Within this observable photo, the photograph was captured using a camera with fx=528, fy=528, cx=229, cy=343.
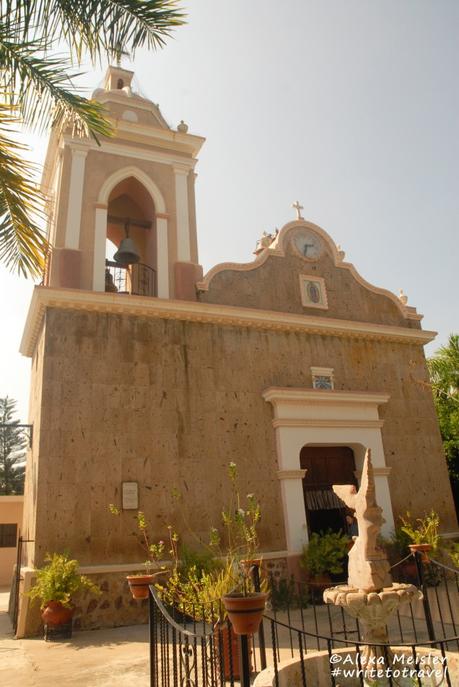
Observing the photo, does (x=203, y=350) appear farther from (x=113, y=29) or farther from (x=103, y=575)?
(x=113, y=29)

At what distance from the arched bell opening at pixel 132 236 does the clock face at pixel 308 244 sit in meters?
3.94

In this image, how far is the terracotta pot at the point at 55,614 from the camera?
8438 millimetres

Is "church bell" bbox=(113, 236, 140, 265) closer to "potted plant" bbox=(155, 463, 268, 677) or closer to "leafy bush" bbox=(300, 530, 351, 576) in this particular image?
"potted plant" bbox=(155, 463, 268, 677)

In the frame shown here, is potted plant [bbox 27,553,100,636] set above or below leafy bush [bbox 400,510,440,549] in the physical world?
below

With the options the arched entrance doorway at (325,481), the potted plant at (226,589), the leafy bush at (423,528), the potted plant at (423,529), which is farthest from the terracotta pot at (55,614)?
the leafy bush at (423,528)

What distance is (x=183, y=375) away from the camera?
452 inches

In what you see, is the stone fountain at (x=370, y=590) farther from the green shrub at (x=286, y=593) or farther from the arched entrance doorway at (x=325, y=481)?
the arched entrance doorway at (x=325, y=481)

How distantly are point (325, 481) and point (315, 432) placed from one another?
1.29 m

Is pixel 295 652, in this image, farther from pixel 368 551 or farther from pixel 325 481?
pixel 325 481

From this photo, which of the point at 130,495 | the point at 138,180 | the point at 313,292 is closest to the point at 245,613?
the point at 130,495

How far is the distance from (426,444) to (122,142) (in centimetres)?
1099

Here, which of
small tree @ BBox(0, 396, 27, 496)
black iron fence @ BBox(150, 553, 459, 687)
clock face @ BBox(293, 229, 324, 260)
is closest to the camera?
black iron fence @ BBox(150, 553, 459, 687)

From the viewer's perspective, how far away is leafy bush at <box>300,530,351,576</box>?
420 inches

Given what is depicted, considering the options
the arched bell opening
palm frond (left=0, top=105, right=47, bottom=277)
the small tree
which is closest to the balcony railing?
the arched bell opening
